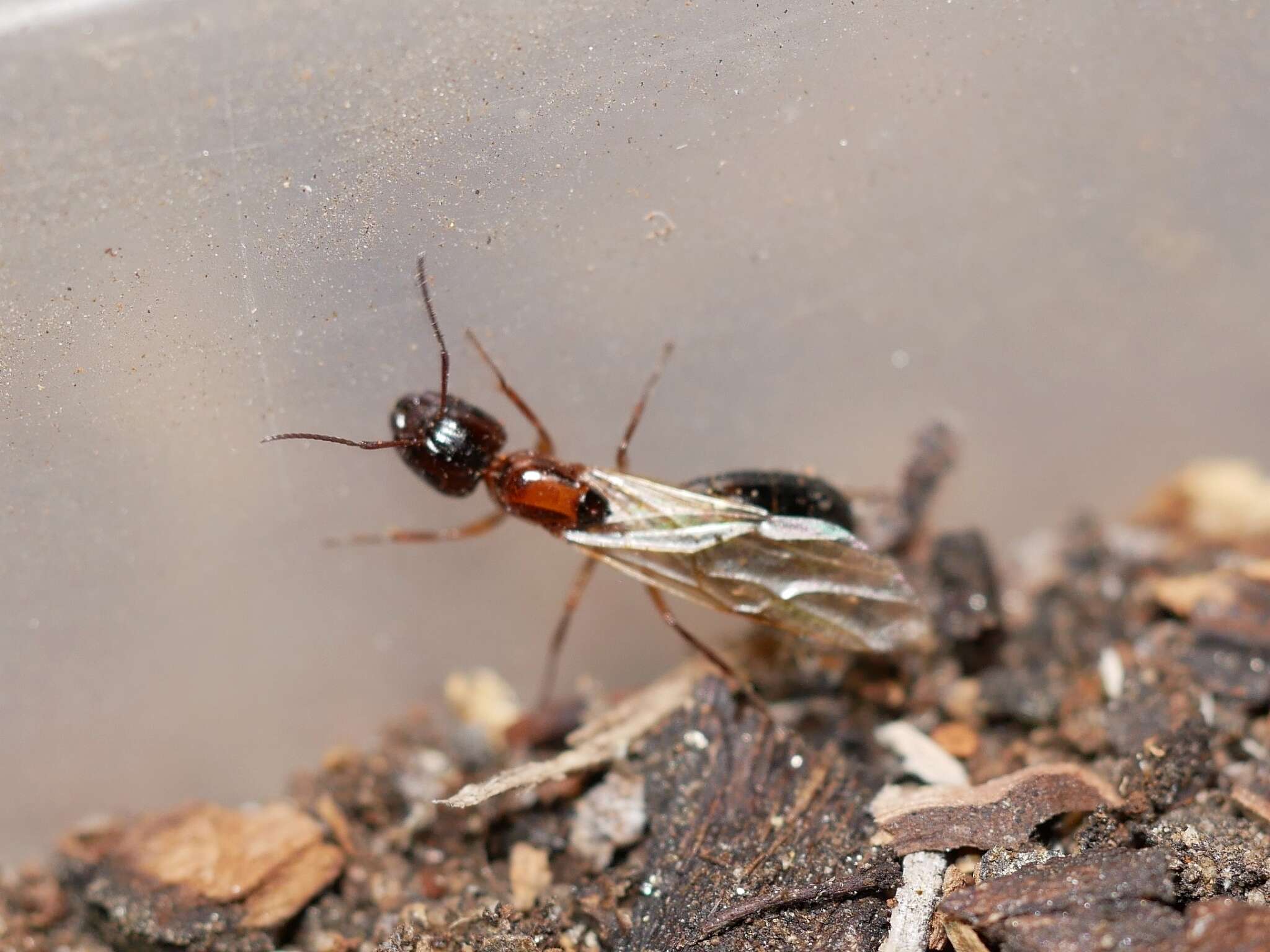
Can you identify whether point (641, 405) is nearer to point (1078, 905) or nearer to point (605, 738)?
point (605, 738)

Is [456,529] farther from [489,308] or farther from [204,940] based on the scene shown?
[204,940]

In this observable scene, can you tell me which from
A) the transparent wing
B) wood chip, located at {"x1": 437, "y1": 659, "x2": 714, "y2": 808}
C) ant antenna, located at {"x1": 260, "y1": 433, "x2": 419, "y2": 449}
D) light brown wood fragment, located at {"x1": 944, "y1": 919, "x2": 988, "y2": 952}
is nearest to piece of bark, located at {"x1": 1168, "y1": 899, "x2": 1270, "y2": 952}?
light brown wood fragment, located at {"x1": 944, "y1": 919, "x2": 988, "y2": 952}

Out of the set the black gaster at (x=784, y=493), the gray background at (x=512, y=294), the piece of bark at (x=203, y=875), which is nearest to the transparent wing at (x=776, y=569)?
the black gaster at (x=784, y=493)

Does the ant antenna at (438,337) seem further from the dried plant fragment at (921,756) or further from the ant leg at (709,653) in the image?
the dried plant fragment at (921,756)

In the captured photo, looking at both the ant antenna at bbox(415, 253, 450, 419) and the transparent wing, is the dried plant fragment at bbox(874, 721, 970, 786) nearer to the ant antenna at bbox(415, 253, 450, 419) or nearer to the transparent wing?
the transparent wing

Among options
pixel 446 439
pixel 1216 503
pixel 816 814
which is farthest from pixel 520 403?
pixel 1216 503

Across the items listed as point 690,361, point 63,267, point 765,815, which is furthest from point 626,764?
point 63,267

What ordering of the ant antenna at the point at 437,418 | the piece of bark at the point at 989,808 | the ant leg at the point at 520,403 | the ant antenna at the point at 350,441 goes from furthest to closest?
the ant leg at the point at 520,403, the ant antenna at the point at 350,441, the ant antenna at the point at 437,418, the piece of bark at the point at 989,808
